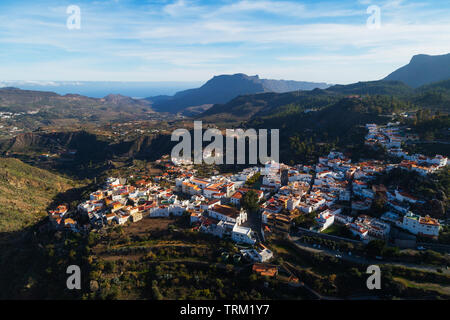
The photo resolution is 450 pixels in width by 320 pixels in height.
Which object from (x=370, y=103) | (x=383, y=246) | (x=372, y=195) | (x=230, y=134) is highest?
(x=370, y=103)

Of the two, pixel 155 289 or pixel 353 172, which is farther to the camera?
pixel 353 172

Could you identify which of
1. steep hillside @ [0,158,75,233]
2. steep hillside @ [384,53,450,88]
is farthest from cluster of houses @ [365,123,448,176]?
steep hillside @ [384,53,450,88]

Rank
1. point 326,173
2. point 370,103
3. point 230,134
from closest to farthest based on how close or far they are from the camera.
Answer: point 326,173, point 370,103, point 230,134

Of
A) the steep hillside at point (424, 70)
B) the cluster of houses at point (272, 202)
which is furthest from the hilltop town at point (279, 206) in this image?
the steep hillside at point (424, 70)

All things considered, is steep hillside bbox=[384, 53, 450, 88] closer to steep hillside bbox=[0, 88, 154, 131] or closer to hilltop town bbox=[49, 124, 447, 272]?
hilltop town bbox=[49, 124, 447, 272]

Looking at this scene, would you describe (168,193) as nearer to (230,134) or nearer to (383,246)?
(383,246)

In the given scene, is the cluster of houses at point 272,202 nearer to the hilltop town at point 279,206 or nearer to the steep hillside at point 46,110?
the hilltop town at point 279,206

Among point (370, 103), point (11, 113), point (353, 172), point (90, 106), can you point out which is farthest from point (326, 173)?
point (90, 106)
